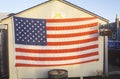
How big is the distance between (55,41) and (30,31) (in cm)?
153

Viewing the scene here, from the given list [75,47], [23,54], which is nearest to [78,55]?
[75,47]

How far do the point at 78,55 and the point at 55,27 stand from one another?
84.0 inches

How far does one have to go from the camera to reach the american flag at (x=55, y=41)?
1437 centimetres

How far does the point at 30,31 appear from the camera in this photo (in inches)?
567

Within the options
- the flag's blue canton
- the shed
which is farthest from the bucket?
the flag's blue canton

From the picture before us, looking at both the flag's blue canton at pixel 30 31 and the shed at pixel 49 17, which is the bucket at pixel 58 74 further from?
the flag's blue canton at pixel 30 31

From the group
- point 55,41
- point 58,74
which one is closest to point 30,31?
point 55,41

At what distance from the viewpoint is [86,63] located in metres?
15.1

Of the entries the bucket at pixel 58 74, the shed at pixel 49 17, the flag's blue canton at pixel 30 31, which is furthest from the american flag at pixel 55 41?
the bucket at pixel 58 74

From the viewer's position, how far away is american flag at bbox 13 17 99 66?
47.1 feet

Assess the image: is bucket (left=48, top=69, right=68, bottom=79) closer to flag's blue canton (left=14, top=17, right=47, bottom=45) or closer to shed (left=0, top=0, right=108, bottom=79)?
shed (left=0, top=0, right=108, bottom=79)

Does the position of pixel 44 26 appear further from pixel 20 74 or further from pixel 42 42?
pixel 20 74

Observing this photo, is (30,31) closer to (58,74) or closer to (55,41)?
(55,41)

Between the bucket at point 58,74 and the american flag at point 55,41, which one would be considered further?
the american flag at point 55,41
